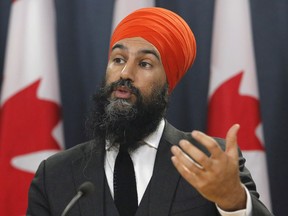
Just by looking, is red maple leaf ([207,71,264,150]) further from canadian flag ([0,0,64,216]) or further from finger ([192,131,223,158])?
finger ([192,131,223,158])

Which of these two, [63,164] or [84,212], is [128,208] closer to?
[84,212]

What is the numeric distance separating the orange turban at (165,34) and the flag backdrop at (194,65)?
606mm

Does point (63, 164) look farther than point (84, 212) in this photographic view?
Yes

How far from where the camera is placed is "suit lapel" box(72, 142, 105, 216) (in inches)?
62.9

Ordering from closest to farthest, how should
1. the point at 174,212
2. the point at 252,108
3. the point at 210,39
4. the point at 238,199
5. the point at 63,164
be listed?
1. the point at 238,199
2. the point at 174,212
3. the point at 63,164
4. the point at 252,108
5. the point at 210,39

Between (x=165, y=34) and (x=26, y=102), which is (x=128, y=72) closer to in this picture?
(x=165, y=34)

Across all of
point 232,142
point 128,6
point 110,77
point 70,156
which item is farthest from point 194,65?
point 232,142

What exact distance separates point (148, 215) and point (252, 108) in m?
0.94

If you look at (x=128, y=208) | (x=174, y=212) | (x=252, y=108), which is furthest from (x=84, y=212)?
(x=252, y=108)

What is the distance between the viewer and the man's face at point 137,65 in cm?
173

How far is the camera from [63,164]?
1729mm

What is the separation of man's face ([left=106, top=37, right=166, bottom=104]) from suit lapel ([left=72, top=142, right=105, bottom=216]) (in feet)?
0.58

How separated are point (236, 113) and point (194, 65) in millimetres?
306

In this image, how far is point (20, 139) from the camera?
2.45 m
